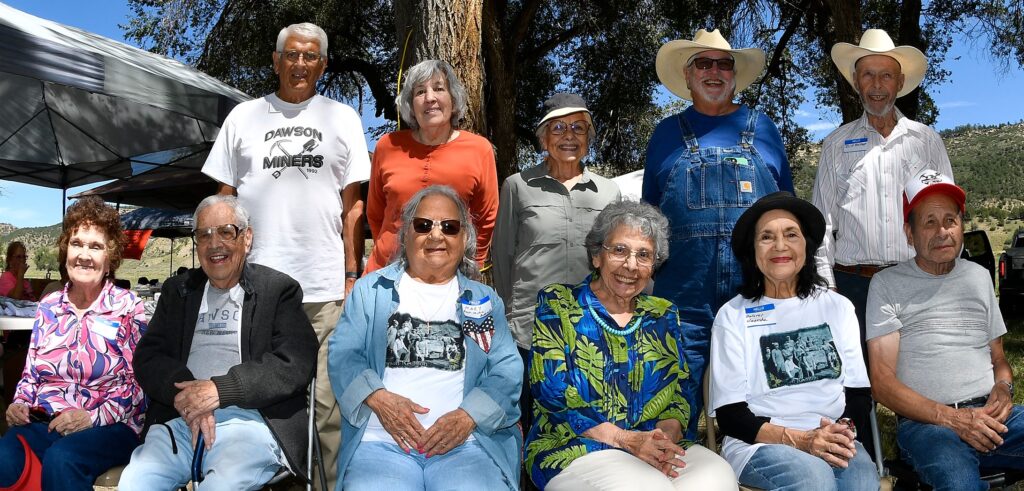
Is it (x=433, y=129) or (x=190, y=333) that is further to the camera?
(x=433, y=129)

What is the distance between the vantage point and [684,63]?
404 centimetres

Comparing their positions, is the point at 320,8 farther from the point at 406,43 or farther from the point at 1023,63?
the point at 1023,63

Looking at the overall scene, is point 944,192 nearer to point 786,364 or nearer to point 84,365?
point 786,364

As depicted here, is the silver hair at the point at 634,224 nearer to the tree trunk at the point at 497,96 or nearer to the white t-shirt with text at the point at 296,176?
the white t-shirt with text at the point at 296,176

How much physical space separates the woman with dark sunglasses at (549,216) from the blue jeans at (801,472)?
39.5 inches

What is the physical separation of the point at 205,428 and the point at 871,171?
315cm

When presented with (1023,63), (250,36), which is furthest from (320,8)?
(1023,63)

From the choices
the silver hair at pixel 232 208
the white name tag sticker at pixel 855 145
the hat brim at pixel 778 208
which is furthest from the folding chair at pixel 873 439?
the silver hair at pixel 232 208

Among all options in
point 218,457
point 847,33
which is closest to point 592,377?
point 218,457

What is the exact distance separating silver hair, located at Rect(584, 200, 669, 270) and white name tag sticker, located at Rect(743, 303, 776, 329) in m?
0.40

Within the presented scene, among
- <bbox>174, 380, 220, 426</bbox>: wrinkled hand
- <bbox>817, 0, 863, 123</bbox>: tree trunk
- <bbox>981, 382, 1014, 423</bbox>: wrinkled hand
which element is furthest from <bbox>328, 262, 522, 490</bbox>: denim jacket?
<bbox>817, 0, 863, 123</bbox>: tree trunk

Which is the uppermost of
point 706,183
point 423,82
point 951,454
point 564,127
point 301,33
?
point 301,33

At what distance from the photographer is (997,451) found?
3.05 m

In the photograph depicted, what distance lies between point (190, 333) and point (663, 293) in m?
2.08
